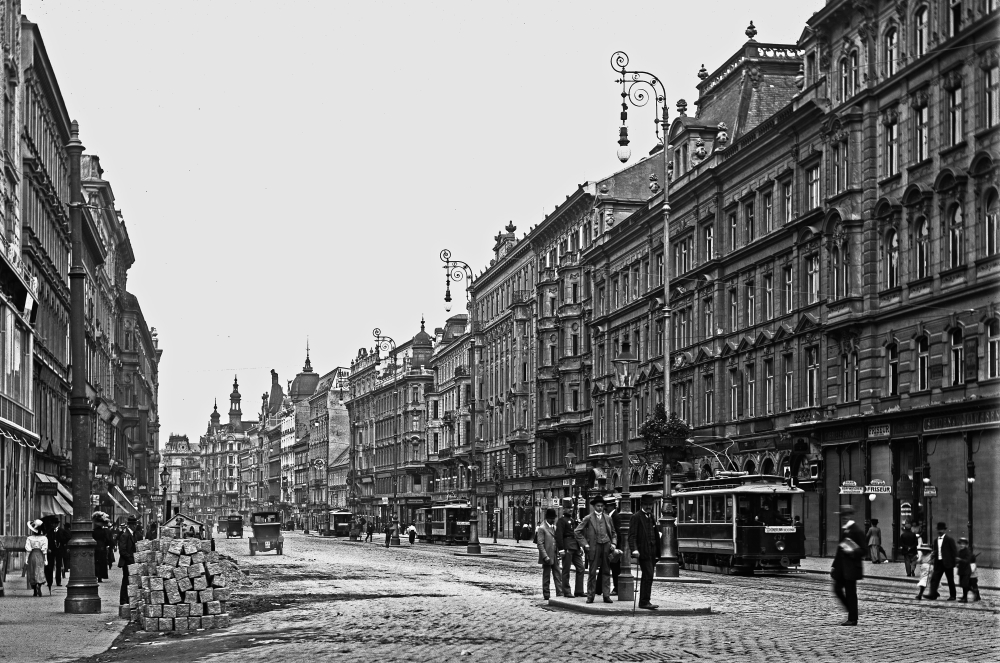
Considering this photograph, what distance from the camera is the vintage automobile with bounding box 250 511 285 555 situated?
70.2 metres

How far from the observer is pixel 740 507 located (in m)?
43.8

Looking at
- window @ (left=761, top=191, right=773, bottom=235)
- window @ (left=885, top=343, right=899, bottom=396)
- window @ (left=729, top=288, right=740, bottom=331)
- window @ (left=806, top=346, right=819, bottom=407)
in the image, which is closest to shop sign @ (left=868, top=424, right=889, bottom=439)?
window @ (left=885, top=343, right=899, bottom=396)

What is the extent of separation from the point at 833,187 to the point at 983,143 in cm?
1005

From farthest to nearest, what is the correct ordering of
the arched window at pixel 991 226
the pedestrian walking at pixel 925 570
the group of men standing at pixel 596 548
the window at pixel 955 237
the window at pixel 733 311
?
the window at pixel 733 311, the window at pixel 955 237, the arched window at pixel 991 226, the pedestrian walking at pixel 925 570, the group of men standing at pixel 596 548

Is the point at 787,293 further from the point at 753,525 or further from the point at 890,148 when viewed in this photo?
the point at 753,525

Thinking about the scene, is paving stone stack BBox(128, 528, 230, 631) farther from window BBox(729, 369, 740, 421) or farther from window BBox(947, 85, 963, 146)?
window BBox(729, 369, 740, 421)

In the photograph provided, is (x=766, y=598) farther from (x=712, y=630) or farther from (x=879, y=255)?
(x=879, y=255)

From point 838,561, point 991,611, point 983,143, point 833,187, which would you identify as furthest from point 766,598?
point 833,187

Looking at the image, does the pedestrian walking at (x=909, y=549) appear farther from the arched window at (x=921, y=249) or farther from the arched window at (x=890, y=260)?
the arched window at (x=890, y=260)

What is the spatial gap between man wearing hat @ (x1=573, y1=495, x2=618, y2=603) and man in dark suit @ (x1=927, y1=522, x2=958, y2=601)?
24.4 ft

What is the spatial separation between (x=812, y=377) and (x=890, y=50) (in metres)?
12.1

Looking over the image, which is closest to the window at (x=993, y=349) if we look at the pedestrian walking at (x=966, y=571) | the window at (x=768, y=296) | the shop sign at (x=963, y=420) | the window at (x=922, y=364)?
the shop sign at (x=963, y=420)

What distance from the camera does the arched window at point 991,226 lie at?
41.8m

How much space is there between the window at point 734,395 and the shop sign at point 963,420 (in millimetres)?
16669
